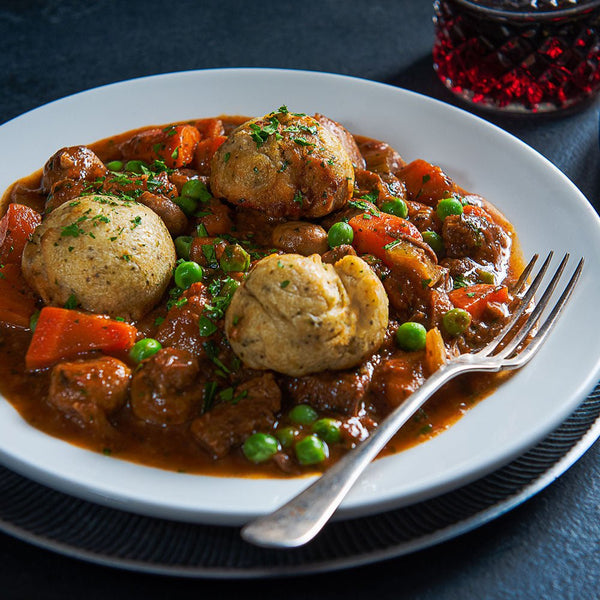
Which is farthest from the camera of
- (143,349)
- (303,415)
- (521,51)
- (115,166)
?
(521,51)

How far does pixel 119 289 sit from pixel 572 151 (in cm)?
427

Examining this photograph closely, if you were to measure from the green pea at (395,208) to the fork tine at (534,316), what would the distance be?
3.66 ft

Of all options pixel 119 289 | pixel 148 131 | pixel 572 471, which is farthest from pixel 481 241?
pixel 148 131

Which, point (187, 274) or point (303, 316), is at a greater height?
point (303, 316)

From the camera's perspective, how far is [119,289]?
4.62 m

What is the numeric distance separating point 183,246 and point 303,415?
1611 millimetres

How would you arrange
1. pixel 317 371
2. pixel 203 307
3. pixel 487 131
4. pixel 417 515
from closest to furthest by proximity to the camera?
pixel 417 515 → pixel 317 371 → pixel 203 307 → pixel 487 131

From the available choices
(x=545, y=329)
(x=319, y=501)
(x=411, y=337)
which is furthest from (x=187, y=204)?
(x=319, y=501)

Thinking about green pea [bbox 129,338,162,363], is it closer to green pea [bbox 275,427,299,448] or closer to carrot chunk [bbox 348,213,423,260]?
green pea [bbox 275,427,299,448]

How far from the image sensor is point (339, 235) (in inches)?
201

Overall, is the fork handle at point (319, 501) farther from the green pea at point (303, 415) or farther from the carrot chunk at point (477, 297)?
the carrot chunk at point (477, 297)

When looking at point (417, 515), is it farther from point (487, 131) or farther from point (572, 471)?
point (487, 131)

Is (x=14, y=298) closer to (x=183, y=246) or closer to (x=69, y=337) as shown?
(x=69, y=337)

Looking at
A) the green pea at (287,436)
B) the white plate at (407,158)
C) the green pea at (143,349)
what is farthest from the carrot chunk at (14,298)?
the green pea at (287,436)
